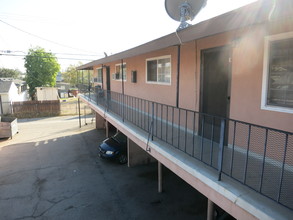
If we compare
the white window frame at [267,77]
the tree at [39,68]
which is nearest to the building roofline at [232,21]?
the white window frame at [267,77]

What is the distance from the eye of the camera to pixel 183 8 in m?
4.55

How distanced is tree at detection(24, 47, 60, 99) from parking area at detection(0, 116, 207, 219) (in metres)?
18.9

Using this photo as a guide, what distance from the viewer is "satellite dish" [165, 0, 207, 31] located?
4.56m

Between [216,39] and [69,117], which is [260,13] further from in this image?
[69,117]

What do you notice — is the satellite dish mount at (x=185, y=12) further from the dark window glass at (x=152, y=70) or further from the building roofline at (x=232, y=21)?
the dark window glass at (x=152, y=70)

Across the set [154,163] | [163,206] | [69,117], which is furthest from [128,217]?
[69,117]

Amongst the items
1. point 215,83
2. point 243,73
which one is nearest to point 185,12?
point 215,83

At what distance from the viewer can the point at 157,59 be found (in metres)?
7.05

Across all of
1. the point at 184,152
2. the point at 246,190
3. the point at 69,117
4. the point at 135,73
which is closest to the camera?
the point at 246,190

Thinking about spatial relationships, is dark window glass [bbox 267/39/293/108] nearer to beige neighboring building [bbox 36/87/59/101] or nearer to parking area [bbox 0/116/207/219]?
parking area [bbox 0/116/207/219]

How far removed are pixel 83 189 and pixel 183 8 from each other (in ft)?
21.3

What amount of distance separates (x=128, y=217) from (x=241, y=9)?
5.59 meters

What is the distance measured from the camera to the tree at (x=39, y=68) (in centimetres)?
2717

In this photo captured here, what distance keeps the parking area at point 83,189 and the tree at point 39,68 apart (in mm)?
18888
